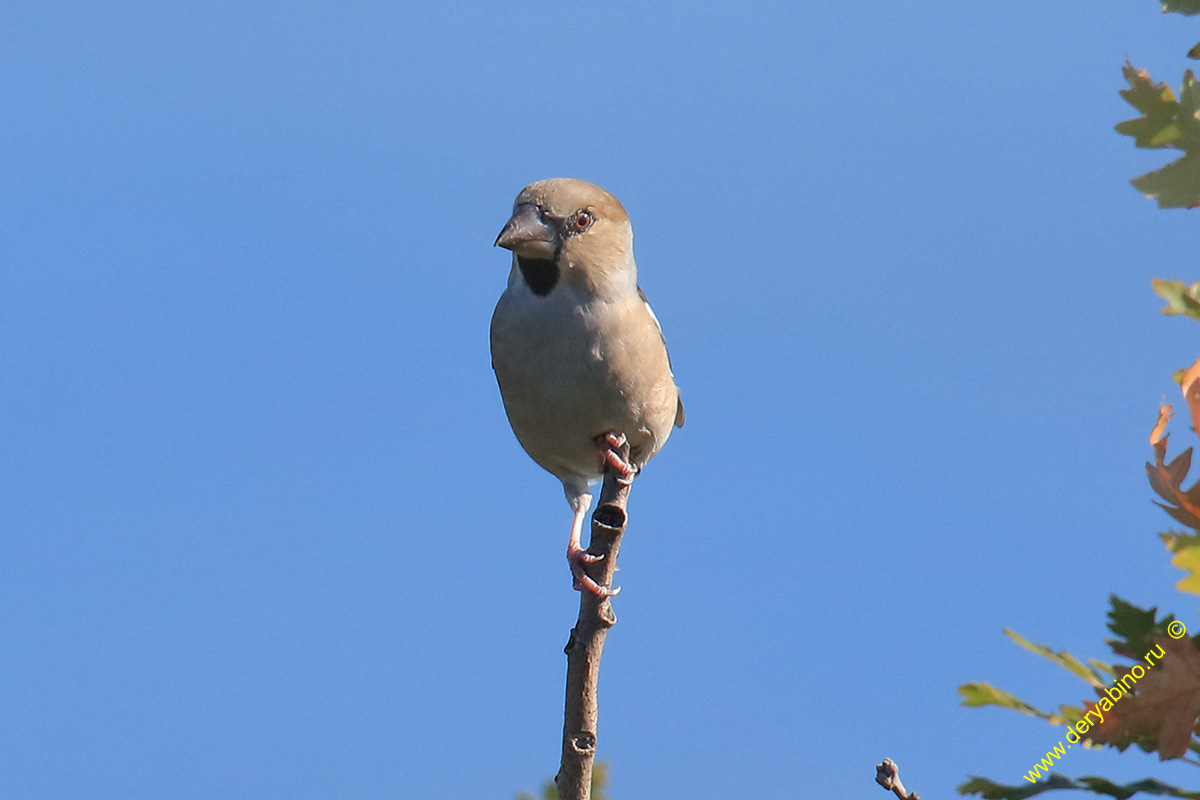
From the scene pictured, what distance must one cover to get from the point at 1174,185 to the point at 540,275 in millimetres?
4080

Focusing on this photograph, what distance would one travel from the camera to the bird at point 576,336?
5.49 metres

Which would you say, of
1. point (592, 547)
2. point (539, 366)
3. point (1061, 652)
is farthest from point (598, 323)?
point (1061, 652)

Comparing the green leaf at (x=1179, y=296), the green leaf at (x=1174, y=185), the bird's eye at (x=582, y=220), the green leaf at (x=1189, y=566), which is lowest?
the green leaf at (x=1189, y=566)

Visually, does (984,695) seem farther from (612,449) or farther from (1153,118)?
(612,449)

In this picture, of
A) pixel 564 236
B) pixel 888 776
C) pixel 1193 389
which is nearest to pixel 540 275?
A: pixel 564 236

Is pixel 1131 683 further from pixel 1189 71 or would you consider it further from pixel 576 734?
pixel 576 734

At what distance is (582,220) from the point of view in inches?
222

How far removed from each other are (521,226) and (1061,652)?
383 cm

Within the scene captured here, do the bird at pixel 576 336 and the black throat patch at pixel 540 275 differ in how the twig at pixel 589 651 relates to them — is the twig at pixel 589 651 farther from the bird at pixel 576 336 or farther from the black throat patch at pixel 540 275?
the black throat patch at pixel 540 275

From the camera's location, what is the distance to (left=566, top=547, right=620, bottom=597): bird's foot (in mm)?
4961

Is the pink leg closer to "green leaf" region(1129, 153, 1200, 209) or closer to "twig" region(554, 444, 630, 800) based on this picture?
"twig" region(554, 444, 630, 800)

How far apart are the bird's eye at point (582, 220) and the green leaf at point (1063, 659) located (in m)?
3.86

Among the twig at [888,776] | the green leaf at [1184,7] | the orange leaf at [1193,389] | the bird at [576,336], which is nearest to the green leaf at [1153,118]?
the green leaf at [1184,7]

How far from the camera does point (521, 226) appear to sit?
216 inches
